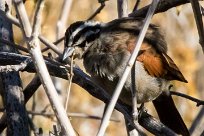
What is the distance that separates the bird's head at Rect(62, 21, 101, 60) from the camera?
4.23m

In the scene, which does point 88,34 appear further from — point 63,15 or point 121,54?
point 63,15

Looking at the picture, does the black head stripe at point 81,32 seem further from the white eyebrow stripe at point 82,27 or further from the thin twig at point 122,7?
the thin twig at point 122,7

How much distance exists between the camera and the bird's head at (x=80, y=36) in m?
4.23

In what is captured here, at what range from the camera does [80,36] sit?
4.37 meters

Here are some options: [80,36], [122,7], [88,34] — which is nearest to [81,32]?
[80,36]

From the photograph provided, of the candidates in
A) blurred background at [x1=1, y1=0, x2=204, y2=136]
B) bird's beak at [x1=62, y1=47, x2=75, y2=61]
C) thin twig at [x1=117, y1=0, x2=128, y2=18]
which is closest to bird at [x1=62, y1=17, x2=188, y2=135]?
bird's beak at [x1=62, y1=47, x2=75, y2=61]

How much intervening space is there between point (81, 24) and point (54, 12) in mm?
5723

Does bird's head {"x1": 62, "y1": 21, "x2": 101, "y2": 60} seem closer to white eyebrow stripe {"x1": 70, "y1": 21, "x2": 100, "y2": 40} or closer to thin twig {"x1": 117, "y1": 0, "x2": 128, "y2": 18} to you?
white eyebrow stripe {"x1": 70, "y1": 21, "x2": 100, "y2": 40}

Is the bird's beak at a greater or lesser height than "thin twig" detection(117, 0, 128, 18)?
lesser

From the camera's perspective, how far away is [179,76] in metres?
4.53

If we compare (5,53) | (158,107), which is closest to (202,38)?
(5,53)

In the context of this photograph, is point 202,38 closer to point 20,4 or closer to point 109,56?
point 20,4

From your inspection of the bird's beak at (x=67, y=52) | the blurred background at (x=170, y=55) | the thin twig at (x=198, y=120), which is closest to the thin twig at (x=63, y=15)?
the bird's beak at (x=67, y=52)

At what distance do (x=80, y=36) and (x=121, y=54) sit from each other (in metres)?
0.32
